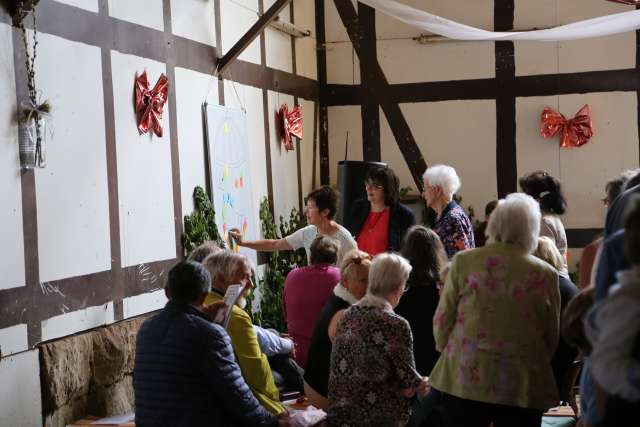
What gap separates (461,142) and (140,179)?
4773 millimetres

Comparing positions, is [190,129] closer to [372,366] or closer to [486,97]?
[372,366]

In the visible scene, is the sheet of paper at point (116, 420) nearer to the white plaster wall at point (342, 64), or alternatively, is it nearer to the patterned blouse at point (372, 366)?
the patterned blouse at point (372, 366)

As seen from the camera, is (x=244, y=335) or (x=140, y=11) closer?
(x=244, y=335)

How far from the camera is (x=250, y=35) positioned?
23.2 ft

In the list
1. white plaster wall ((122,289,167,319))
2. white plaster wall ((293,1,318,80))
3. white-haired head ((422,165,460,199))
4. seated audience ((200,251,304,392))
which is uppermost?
white plaster wall ((293,1,318,80))

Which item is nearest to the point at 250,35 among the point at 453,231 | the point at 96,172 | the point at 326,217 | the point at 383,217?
the point at 326,217

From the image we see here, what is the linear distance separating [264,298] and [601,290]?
5815 millimetres

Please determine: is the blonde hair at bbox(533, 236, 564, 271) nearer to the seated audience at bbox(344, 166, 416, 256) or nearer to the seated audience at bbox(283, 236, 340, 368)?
the seated audience at bbox(283, 236, 340, 368)

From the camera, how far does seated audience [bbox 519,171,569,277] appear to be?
18.0ft

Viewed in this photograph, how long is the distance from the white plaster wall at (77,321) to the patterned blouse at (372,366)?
1775mm

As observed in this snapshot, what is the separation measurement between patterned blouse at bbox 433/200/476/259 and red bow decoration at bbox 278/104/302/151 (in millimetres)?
3384

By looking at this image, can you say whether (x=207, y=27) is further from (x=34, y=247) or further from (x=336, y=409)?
(x=336, y=409)

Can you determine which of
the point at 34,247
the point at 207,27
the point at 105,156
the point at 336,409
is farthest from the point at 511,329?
the point at 207,27

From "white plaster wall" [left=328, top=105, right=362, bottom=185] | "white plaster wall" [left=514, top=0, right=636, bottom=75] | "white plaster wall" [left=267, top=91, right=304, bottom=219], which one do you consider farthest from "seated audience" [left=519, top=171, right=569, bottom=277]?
"white plaster wall" [left=328, top=105, right=362, bottom=185]
